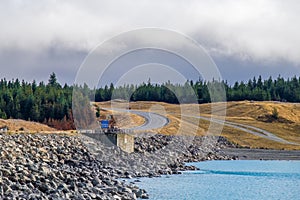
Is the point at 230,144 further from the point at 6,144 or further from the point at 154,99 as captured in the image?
the point at 154,99

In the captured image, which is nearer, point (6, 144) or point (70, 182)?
point (70, 182)

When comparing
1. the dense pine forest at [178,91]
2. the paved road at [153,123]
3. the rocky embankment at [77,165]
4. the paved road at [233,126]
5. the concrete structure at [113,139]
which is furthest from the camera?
the dense pine forest at [178,91]

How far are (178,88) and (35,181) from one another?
10591cm

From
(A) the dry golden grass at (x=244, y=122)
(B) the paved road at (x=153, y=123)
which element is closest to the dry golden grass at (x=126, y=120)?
(B) the paved road at (x=153, y=123)

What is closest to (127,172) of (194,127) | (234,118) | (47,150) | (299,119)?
(47,150)

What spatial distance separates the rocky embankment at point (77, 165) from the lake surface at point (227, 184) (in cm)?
175

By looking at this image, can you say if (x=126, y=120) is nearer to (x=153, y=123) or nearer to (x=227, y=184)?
(x=153, y=123)

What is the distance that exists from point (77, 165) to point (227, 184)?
9.63 m

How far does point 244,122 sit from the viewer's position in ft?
309

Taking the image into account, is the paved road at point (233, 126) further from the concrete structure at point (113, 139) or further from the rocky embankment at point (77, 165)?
the concrete structure at point (113, 139)

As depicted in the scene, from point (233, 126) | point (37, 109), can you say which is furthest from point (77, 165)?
point (233, 126)

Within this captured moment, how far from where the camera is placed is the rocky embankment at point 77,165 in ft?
81.6

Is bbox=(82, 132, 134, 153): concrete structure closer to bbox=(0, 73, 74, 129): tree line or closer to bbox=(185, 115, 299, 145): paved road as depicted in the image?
bbox=(0, 73, 74, 129): tree line

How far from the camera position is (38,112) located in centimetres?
7256
